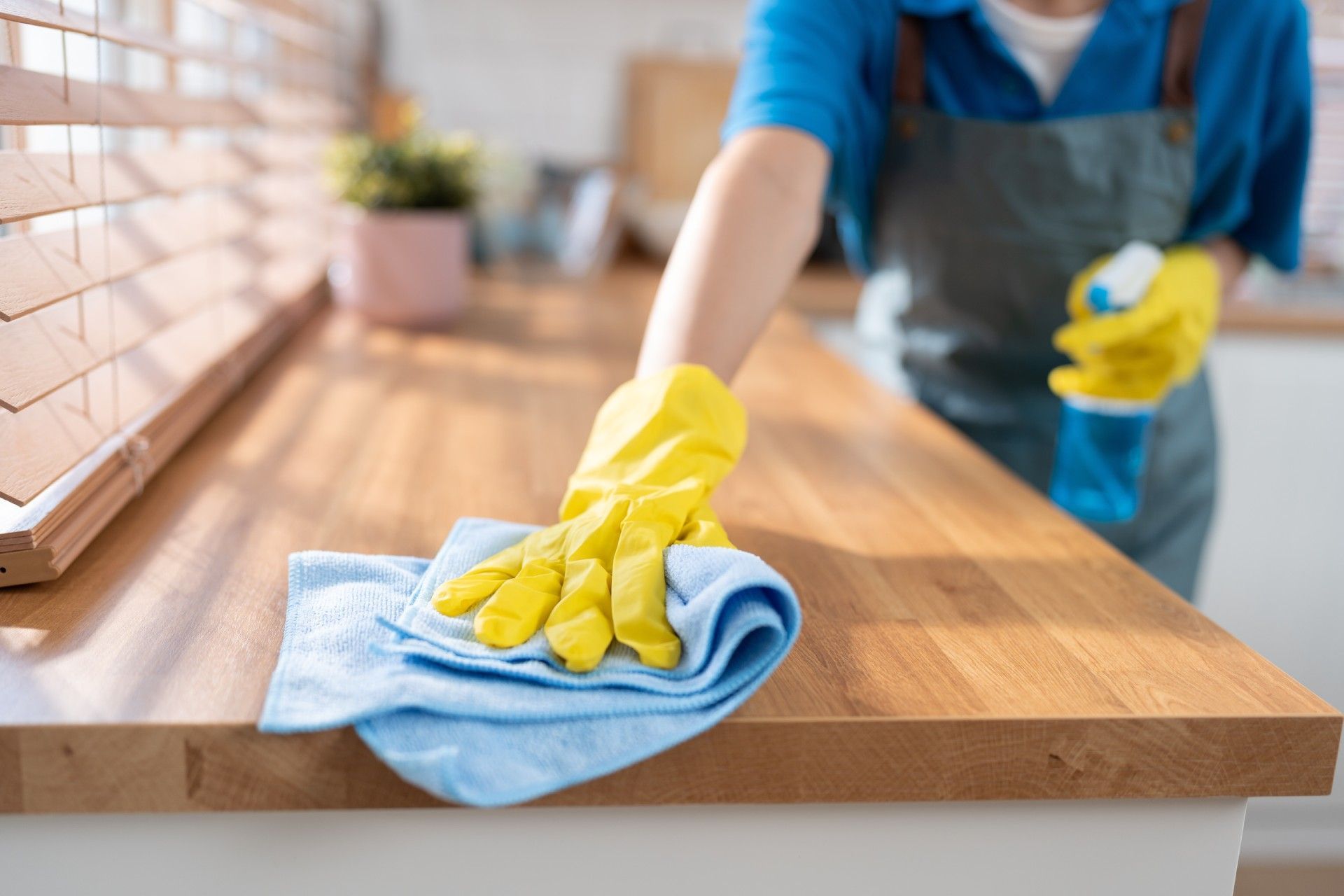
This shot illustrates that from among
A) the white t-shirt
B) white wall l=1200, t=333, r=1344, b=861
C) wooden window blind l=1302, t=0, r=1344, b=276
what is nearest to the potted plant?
the white t-shirt

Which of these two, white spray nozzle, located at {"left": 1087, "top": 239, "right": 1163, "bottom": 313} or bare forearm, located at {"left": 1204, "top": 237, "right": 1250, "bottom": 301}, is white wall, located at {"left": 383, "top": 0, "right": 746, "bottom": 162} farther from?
white spray nozzle, located at {"left": 1087, "top": 239, "right": 1163, "bottom": 313}

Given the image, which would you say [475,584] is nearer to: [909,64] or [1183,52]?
[909,64]

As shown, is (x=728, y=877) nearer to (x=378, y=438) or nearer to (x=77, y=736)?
(x=77, y=736)

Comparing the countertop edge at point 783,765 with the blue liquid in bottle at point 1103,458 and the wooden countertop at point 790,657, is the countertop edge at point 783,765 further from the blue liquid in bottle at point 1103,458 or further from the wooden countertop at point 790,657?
the blue liquid in bottle at point 1103,458

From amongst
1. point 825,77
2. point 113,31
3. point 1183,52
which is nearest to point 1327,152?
point 1183,52

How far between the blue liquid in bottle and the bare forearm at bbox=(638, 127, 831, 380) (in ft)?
1.09

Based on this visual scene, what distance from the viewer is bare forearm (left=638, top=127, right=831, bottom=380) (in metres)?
0.85

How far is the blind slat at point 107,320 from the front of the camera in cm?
66

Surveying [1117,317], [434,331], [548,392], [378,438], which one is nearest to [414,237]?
[434,331]

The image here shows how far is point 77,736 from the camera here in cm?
52

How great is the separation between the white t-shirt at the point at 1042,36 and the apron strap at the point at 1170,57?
72 millimetres

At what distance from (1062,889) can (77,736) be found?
492 millimetres

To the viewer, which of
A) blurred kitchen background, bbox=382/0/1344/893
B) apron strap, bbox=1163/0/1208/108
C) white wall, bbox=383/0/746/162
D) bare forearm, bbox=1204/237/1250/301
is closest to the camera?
apron strap, bbox=1163/0/1208/108

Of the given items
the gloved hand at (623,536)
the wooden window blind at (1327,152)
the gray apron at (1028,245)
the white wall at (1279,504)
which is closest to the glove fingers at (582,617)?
the gloved hand at (623,536)
